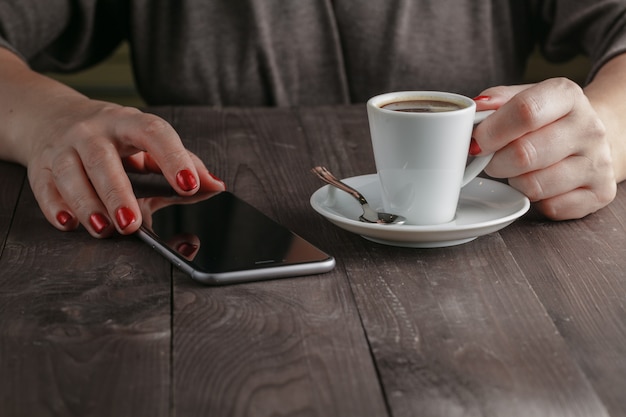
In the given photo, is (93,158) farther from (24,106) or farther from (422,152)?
(422,152)

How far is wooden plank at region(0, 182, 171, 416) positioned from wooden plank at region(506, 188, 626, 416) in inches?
12.0

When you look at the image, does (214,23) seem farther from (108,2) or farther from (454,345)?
(454,345)

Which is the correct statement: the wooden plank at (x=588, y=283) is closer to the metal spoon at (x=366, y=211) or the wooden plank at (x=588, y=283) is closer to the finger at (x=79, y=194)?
the metal spoon at (x=366, y=211)

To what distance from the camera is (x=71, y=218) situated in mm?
883

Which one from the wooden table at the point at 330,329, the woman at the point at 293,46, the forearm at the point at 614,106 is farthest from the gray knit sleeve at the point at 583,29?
the wooden table at the point at 330,329

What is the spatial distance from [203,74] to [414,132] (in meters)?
0.85

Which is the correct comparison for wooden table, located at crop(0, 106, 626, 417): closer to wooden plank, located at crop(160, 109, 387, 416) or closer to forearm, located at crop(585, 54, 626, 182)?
wooden plank, located at crop(160, 109, 387, 416)

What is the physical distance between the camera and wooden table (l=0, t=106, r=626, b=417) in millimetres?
568

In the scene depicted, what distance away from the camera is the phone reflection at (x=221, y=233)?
0.76m

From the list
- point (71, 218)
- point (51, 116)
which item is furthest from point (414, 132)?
point (51, 116)

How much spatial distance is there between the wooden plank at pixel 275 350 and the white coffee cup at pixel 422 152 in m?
0.09

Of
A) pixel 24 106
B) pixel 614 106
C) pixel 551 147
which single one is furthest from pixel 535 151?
pixel 24 106

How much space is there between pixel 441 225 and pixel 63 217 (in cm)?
39

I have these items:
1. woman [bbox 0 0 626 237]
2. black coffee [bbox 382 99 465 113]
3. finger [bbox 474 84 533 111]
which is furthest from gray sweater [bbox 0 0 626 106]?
black coffee [bbox 382 99 465 113]
